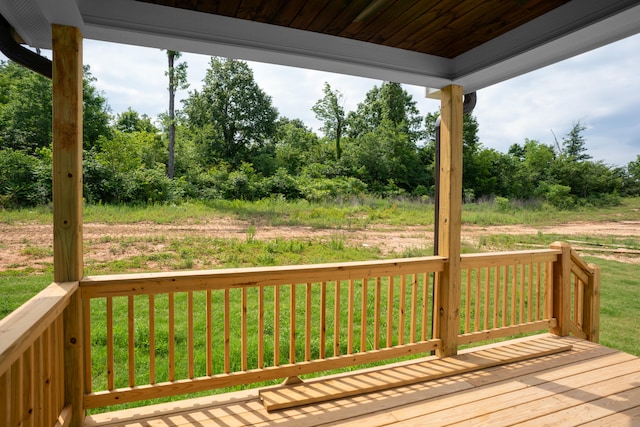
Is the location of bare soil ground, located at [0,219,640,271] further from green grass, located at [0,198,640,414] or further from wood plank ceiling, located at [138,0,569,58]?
wood plank ceiling, located at [138,0,569,58]

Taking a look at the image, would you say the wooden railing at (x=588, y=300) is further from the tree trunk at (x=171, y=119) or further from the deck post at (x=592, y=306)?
the tree trunk at (x=171, y=119)

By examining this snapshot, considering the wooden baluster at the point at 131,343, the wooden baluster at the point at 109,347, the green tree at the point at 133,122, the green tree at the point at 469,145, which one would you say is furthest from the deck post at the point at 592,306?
the green tree at the point at 133,122

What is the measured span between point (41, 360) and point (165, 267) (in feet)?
13.9

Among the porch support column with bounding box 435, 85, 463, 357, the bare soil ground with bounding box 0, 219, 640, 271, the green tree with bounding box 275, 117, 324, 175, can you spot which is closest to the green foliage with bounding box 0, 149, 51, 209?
the bare soil ground with bounding box 0, 219, 640, 271

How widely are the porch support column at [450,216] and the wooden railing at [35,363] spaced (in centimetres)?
242

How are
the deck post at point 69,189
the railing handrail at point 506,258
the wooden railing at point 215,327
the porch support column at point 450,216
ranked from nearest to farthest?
1. the wooden railing at point 215,327
2. the deck post at point 69,189
3. the porch support column at point 450,216
4. the railing handrail at point 506,258

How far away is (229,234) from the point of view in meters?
5.77

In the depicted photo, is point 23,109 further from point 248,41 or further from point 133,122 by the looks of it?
point 248,41

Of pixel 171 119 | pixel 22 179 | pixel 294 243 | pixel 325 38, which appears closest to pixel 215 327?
pixel 294 243

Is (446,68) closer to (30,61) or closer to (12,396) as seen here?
(30,61)

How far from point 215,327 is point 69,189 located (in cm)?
321

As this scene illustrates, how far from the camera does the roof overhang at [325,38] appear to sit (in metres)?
1.81

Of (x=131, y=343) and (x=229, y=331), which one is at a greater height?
(x=131, y=343)

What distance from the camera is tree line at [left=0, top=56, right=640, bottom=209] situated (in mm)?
4680
